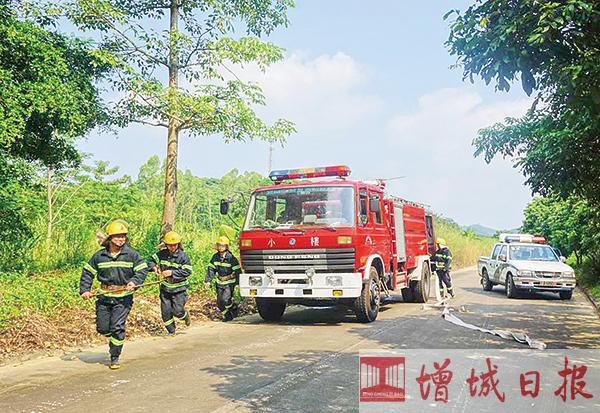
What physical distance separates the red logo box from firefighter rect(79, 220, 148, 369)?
121 inches

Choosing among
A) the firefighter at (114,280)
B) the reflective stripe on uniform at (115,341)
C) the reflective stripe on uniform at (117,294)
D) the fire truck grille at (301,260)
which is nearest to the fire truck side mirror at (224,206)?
the fire truck grille at (301,260)

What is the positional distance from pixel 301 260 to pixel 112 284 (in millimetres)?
3993

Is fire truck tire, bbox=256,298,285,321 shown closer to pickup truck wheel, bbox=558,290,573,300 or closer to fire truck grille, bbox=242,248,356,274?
fire truck grille, bbox=242,248,356,274

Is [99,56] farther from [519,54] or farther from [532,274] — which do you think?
[532,274]

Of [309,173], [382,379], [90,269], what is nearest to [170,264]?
[90,269]

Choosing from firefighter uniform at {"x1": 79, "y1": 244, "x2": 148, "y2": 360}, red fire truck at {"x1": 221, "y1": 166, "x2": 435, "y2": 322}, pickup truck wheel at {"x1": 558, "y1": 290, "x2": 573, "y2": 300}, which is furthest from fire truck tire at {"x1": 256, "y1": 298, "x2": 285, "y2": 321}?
pickup truck wheel at {"x1": 558, "y1": 290, "x2": 573, "y2": 300}

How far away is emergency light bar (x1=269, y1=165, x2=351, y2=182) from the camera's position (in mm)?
11297

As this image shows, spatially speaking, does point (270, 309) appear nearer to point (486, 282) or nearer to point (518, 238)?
point (486, 282)

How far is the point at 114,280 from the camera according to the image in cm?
713

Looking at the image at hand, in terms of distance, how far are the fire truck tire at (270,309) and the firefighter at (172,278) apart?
212 cm

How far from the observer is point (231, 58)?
12.3 m

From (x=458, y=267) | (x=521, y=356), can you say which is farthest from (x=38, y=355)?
(x=458, y=267)

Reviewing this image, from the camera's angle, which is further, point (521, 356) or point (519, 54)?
point (521, 356)

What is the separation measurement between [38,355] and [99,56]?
622 centimetres
